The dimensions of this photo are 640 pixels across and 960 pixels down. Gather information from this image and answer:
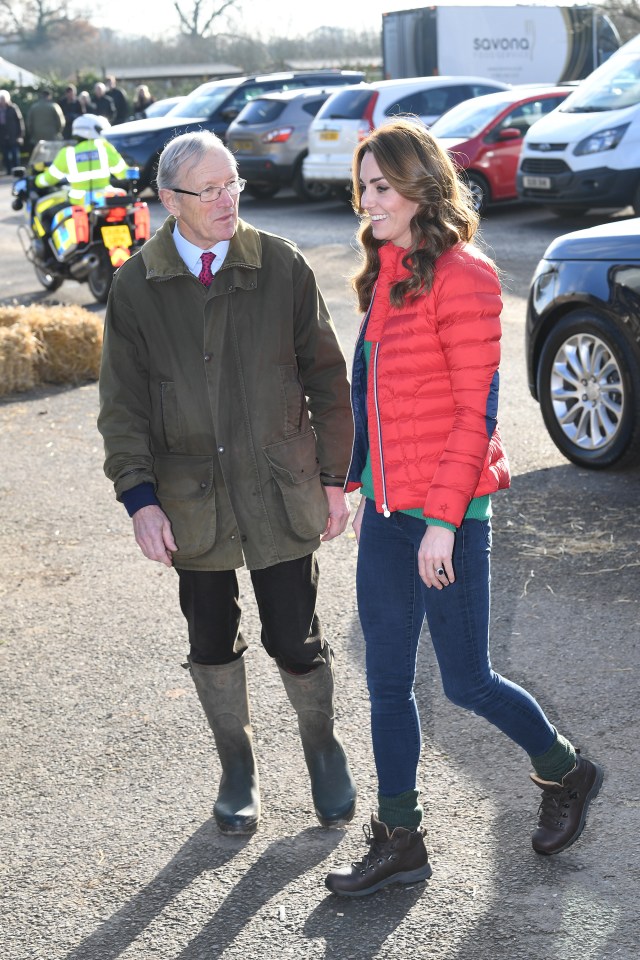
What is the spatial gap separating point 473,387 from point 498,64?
86.6 feet

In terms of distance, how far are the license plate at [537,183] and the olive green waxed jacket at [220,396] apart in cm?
1214

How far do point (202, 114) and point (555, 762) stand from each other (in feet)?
70.4

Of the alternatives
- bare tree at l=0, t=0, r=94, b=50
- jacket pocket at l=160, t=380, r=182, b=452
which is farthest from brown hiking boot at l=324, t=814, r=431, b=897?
bare tree at l=0, t=0, r=94, b=50

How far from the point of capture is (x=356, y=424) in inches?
124

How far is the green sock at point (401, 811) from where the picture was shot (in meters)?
3.21

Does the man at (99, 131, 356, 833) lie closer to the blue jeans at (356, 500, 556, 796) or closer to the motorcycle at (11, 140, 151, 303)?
the blue jeans at (356, 500, 556, 796)

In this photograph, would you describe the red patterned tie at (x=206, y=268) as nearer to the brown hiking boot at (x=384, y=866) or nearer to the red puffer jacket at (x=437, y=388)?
the red puffer jacket at (x=437, y=388)

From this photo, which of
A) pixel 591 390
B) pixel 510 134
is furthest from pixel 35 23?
pixel 591 390

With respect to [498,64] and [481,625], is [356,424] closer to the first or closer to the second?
[481,625]

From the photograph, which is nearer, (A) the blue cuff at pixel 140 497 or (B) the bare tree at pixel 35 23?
(A) the blue cuff at pixel 140 497

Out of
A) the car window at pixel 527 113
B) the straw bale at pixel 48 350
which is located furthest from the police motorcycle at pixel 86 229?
the car window at pixel 527 113

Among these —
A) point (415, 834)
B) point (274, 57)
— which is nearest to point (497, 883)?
point (415, 834)

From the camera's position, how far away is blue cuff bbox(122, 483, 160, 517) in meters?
3.29

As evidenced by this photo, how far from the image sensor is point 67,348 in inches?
386
